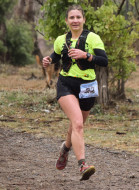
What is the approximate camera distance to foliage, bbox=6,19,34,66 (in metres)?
25.8

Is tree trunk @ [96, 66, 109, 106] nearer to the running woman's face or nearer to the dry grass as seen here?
the dry grass

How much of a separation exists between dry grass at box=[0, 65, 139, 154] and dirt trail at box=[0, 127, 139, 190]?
69 centimetres

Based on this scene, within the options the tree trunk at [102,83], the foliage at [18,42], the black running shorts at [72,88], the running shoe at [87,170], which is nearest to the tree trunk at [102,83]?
the tree trunk at [102,83]

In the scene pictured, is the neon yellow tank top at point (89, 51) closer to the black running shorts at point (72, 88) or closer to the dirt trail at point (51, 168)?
the black running shorts at point (72, 88)

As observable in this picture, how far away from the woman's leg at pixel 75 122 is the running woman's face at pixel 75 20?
81 centimetres

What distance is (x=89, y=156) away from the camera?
7062 millimetres

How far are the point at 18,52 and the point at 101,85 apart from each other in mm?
14872

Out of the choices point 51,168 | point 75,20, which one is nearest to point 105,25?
point 51,168

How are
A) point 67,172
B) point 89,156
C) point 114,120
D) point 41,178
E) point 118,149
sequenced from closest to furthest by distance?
point 41,178 → point 67,172 → point 89,156 → point 118,149 → point 114,120

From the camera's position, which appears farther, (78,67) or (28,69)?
(28,69)

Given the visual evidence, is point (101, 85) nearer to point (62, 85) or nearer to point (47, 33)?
point (47, 33)

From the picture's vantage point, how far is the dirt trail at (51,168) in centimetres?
527

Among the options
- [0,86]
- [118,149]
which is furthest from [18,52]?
[118,149]

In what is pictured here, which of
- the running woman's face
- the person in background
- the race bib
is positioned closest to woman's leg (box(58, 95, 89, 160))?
the person in background
